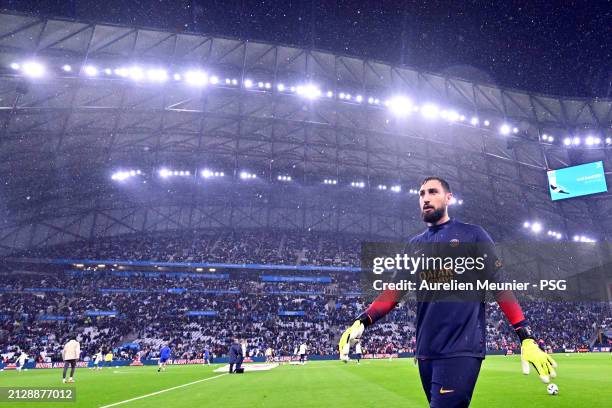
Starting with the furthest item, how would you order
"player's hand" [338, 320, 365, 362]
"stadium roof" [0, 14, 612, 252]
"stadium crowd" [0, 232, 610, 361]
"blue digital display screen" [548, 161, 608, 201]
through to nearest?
1. "stadium crowd" [0, 232, 610, 361]
2. "blue digital display screen" [548, 161, 608, 201]
3. "stadium roof" [0, 14, 612, 252]
4. "player's hand" [338, 320, 365, 362]

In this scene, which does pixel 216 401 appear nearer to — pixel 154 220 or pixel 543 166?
pixel 543 166

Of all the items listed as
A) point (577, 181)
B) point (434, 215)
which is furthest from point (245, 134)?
point (434, 215)

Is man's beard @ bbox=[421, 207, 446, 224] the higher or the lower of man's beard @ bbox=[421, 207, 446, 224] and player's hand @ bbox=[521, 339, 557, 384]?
the higher

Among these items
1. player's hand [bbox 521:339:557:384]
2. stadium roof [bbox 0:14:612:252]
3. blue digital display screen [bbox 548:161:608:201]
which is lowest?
player's hand [bbox 521:339:557:384]

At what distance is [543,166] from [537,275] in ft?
61.2

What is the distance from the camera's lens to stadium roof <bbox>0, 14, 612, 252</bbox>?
2719 cm

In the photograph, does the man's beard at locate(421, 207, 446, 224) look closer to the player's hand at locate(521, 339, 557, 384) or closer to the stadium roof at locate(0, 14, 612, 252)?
the player's hand at locate(521, 339, 557, 384)

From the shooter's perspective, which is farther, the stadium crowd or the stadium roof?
the stadium crowd

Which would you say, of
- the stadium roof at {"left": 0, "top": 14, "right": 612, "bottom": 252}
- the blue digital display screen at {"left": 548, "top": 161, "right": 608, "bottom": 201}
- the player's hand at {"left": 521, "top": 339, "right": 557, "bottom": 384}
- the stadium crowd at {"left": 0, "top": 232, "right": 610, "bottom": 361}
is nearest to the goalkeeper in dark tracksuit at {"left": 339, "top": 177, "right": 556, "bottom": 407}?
the player's hand at {"left": 521, "top": 339, "right": 557, "bottom": 384}

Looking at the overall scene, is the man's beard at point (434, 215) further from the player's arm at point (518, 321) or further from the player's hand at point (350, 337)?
the player's hand at point (350, 337)

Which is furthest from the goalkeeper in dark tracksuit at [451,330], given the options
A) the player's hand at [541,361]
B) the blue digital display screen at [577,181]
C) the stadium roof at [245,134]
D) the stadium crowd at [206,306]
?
the blue digital display screen at [577,181]

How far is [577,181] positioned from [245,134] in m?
30.1

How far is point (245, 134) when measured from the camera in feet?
119

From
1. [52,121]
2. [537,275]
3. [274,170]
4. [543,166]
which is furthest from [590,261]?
[52,121]
